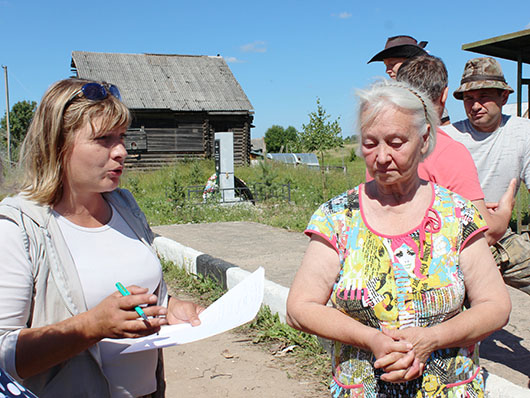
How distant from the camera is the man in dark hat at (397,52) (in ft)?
11.4

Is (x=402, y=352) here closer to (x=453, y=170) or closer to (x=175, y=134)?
(x=453, y=170)

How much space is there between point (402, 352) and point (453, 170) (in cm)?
102

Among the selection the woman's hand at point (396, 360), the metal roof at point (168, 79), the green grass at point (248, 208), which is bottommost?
the green grass at point (248, 208)

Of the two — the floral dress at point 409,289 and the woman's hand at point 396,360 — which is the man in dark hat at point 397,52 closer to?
the floral dress at point 409,289

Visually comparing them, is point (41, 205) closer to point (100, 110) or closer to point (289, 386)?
point (100, 110)

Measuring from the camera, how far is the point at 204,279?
237 inches

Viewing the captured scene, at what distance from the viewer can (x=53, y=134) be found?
180 cm

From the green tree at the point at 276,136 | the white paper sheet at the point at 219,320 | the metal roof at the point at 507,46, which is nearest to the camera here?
the white paper sheet at the point at 219,320

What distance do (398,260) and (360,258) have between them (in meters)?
0.13

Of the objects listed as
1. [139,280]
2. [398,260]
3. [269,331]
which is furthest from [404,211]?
[269,331]

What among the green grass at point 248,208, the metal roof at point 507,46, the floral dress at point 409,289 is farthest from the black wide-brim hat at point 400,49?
the green grass at point 248,208

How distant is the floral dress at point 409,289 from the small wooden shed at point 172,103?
945 inches

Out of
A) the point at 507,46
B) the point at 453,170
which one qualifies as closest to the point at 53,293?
the point at 453,170

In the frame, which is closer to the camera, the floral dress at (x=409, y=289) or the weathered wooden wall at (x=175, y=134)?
the floral dress at (x=409, y=289)
